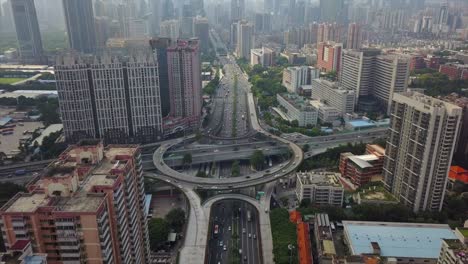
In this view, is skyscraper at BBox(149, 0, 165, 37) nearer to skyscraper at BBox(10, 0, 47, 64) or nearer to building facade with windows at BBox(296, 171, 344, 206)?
skyscraper at BBox(10, 0, 47, 64)

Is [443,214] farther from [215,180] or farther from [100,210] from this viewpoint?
[100,210]

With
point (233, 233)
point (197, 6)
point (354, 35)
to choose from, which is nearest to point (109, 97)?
point (233, 233)

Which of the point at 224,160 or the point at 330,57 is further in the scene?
the point at 330,57

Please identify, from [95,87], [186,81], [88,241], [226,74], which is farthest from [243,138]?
[226,74]

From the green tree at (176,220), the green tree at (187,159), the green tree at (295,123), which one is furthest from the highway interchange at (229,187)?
the green tree at (295,123)

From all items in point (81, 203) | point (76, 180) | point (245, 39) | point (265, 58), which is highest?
point (76, 180)

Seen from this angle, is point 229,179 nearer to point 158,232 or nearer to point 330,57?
point 158,232

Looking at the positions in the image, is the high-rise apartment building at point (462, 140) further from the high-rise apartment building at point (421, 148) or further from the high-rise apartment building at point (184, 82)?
the high-rise apartment building at point (184, 82)

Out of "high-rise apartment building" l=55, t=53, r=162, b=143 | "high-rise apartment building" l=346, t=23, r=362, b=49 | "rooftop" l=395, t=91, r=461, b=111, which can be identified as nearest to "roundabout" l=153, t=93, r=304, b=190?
"high-rise apartment building" l=55, t=53, r=162, b=143
